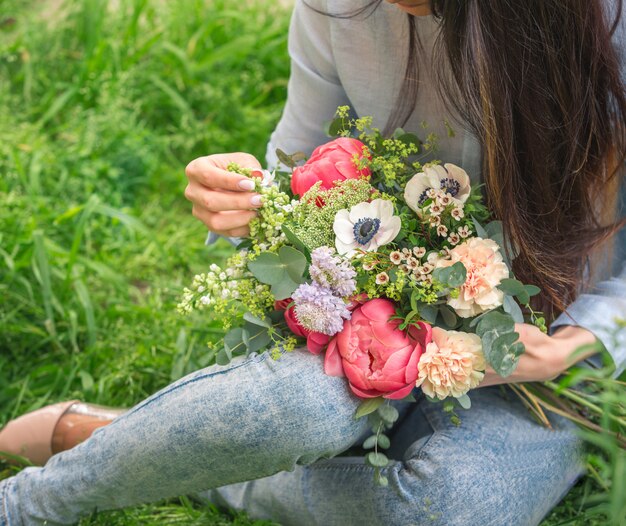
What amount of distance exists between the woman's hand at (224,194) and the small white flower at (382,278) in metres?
0.23

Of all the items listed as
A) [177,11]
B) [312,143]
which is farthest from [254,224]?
[177,11]

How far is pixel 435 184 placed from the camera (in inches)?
45.2

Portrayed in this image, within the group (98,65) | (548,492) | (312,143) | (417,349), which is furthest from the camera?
(98,65)

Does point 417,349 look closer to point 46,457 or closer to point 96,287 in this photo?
point 46,457

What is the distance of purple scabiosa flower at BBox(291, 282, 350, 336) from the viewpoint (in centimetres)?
106

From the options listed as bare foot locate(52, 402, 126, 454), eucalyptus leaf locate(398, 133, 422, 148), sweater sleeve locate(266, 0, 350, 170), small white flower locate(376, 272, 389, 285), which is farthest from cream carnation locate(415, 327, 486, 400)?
bare foot locate(52, 402, 126, 454)

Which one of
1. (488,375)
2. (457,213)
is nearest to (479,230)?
(457,213)

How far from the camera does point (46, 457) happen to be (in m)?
1.60

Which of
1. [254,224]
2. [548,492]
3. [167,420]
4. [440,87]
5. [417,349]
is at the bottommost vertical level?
[548,492]

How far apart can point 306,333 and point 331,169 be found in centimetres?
25

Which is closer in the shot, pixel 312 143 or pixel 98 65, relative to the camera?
pixel 312 143

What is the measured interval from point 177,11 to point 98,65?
40 centimetres

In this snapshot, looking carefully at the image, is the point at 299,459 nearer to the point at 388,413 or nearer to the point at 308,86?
the point at 388,413

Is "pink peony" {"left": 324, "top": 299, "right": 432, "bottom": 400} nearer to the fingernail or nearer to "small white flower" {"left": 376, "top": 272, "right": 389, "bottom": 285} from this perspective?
"small white flower" {"left": 376, "top": 272, "right": 389, "bottom": 285}
